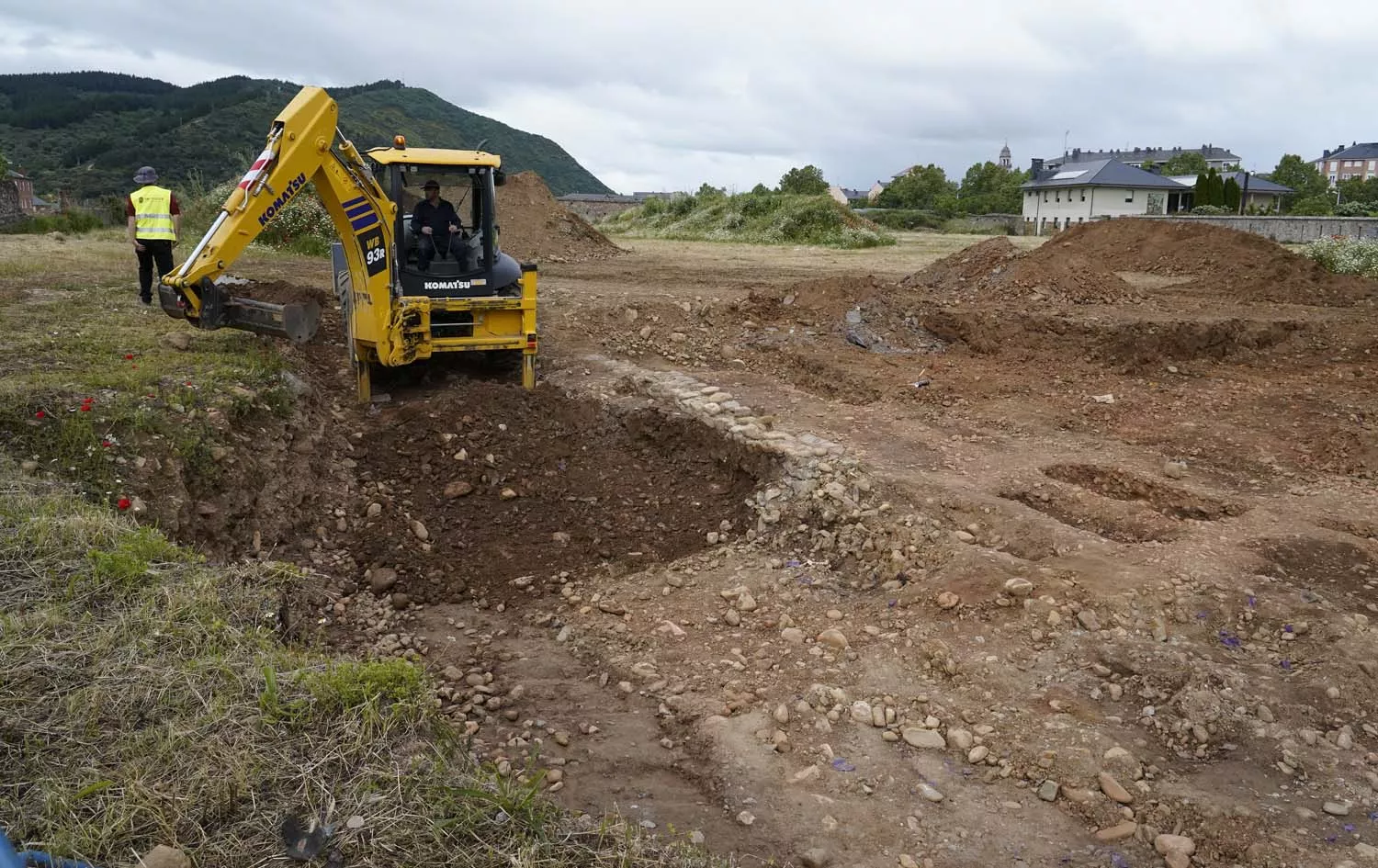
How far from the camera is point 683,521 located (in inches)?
272

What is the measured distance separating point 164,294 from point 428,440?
2162mm

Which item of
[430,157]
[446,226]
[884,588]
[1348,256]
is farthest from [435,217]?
[1348,256]

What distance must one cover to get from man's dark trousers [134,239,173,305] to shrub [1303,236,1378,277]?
17336 mm

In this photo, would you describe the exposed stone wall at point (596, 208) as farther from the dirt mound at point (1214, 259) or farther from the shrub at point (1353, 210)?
the shrub at point (1353, 210)

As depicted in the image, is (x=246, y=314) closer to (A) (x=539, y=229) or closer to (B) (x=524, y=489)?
(B) (x=524, y=489)

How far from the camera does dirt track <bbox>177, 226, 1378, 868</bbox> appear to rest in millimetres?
3914

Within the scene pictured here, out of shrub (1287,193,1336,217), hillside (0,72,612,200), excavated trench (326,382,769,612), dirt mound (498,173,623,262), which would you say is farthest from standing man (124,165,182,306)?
shrub (1287,193,1336,217)

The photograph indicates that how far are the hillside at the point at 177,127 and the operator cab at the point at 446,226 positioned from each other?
3476 centimetres

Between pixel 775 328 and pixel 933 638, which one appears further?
pixel 775 328

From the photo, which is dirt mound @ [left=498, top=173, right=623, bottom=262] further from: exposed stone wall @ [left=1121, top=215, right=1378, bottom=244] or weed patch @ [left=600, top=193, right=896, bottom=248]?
exposed stone wall @ [left=1121, top=215, right=1378, bottom=244]

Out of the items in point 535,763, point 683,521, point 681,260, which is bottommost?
point 535,763

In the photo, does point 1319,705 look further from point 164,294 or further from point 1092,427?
point 164,294

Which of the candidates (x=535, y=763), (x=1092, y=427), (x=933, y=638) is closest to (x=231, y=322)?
(x=535, y=763)

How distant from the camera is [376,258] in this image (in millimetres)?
7711
